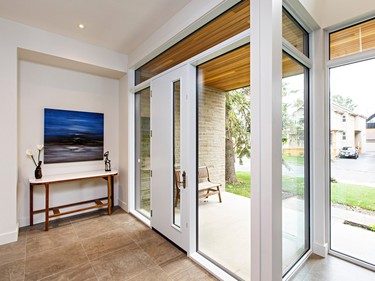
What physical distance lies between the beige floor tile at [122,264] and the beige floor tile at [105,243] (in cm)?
12

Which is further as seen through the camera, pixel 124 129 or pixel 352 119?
pixel 124 129

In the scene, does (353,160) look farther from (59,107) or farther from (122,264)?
(59,107)

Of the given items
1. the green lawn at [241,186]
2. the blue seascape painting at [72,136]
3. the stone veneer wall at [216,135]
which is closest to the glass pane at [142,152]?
the blue seascape painting at [72,136]

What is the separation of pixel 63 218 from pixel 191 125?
3050 mm

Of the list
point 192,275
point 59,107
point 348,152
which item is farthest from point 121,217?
point 348,152

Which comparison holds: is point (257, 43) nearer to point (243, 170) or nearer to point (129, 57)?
point (129, 57)

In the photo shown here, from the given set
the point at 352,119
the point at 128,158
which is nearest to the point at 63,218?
the point at 128,158

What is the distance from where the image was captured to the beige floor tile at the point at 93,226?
300cm

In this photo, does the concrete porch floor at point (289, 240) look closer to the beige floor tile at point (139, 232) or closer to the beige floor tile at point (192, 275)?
the beige floor tile at point (192, 275)

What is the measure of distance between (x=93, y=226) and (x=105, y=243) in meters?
0.68

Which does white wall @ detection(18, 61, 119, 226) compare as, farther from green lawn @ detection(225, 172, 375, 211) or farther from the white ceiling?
green lawn @ detection(225, 172, 375, 211)

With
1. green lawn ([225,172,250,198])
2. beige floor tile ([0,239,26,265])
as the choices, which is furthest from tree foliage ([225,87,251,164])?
beige floor tile ([0,239,26,265])

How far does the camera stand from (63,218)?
3555 millimetres

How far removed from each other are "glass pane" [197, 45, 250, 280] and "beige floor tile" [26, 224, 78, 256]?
1.93 m
